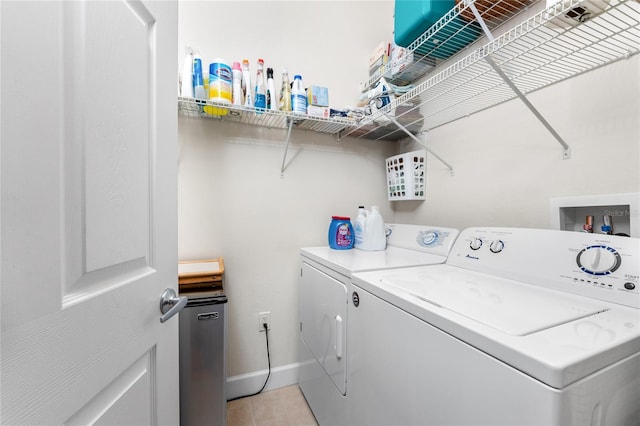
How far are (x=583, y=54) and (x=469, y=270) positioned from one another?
3.22 feet

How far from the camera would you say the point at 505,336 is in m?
0.55

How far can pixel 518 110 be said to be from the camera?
1301 millimetres

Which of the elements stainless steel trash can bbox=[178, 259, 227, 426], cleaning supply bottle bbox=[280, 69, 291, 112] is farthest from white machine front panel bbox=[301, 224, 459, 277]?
cleaning supply bottle bbox=[280, 69, 291, 112]

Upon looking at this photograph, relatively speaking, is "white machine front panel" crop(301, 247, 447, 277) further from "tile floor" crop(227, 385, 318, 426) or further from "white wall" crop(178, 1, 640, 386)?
"tile floor" crop(227, 385, 318, 426)

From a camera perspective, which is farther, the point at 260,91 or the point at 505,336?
the point at 260,91

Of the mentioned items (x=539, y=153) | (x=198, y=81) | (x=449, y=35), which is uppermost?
(x=449, y=35)

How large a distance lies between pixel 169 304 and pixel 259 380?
Result: 1349 millimetres

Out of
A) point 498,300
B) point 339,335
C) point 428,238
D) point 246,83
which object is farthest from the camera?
point 246,83

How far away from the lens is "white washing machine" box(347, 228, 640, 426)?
1.61 ft

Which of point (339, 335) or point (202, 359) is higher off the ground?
point (339, 335)

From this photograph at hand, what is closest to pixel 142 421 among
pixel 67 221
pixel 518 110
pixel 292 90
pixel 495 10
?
pixel 67 221

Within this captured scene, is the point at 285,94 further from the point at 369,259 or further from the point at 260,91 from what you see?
the point at 369,259

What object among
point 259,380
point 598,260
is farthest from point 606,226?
point 259,380

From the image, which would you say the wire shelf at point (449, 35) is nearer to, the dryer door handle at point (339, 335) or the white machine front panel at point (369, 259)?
the white machine front panel at point (369, 259)
